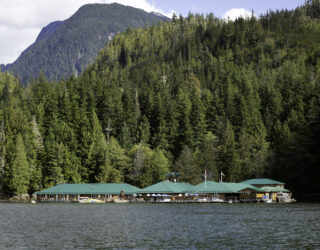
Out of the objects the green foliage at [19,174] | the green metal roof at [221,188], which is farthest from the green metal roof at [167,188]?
the green foliage at [19,174]

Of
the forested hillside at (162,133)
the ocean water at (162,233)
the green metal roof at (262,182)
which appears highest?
the forested hillside at (162,133)

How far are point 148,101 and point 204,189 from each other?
58.9 metres

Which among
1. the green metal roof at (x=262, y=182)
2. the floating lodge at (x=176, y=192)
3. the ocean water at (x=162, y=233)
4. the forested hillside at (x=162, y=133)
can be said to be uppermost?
the forested hillside at (x=162, y=133)

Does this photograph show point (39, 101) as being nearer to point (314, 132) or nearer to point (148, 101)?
point (148, 101)

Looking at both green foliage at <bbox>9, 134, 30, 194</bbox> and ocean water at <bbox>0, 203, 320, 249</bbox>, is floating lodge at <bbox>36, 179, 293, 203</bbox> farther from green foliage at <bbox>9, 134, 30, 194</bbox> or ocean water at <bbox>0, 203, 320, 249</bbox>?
ocean water at <bbox>0, 203, 320, 249</bbox>

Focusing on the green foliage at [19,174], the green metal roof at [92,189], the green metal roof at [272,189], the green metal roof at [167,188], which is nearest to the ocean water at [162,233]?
the green metal roof at [272,189]

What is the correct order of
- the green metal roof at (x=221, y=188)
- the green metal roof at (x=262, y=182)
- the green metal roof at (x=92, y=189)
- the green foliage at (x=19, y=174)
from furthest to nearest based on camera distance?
the green foliage at (x=19, y=174) → the green metal roof at (x=92, y=189) → the green metal roof at (x=262, y=182) → the green metal roof at (x=221, y=188)

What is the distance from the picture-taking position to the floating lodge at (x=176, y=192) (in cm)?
12638

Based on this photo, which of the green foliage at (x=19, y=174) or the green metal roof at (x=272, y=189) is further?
the green foliage at (x=19, y=174)

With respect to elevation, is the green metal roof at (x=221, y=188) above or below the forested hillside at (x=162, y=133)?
below

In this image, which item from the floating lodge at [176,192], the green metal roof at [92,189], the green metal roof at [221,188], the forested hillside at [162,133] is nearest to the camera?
the green metal roof at [221,188]

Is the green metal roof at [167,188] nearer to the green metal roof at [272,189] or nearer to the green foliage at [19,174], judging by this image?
the green metal roof at [272,189]

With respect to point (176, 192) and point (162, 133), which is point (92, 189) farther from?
point (162, 133)

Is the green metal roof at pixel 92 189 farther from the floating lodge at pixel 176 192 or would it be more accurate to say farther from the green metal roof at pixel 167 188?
the green metal roof at pixel 167 188
